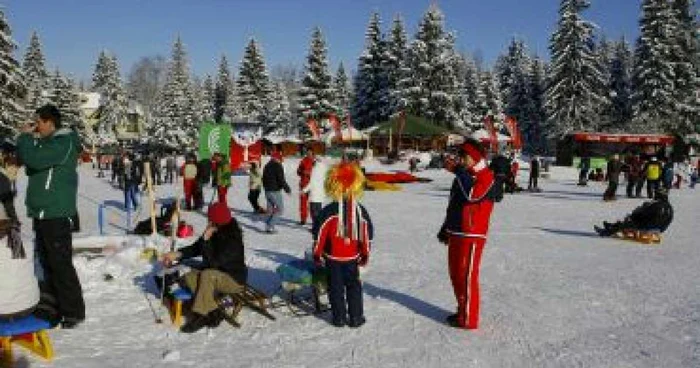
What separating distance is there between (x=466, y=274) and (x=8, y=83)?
40.9 metres

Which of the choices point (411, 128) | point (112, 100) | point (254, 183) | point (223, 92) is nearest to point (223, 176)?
point (254, 183)

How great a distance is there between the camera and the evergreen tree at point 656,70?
169ft

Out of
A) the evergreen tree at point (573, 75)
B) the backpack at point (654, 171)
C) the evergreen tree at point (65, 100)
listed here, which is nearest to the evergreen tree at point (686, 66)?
the evergreen tree at point (573, 75)

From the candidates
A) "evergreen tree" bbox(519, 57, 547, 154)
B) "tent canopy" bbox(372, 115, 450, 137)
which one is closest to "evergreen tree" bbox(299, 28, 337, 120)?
"tent canopy" bbox(372, 115, 450, 137)

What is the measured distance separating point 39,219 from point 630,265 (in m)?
8.71

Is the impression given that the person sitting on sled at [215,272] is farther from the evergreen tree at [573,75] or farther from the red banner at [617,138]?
the evergreen tree at [573,75]

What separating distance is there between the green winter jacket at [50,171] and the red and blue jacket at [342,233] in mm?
2367

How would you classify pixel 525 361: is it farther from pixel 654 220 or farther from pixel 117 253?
pixel 654 220

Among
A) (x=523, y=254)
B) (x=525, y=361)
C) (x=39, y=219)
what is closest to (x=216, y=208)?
(x=39, y=219)

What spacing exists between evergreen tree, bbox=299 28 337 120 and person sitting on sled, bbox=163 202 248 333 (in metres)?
54.4

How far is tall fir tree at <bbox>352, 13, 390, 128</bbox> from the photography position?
62.7 metres

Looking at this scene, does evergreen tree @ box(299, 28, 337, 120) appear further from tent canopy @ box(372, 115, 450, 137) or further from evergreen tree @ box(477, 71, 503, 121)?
evergreen tree @ box(477, 71, 503, 121)

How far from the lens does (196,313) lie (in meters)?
6.79

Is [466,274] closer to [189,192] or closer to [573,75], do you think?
[189,192]
